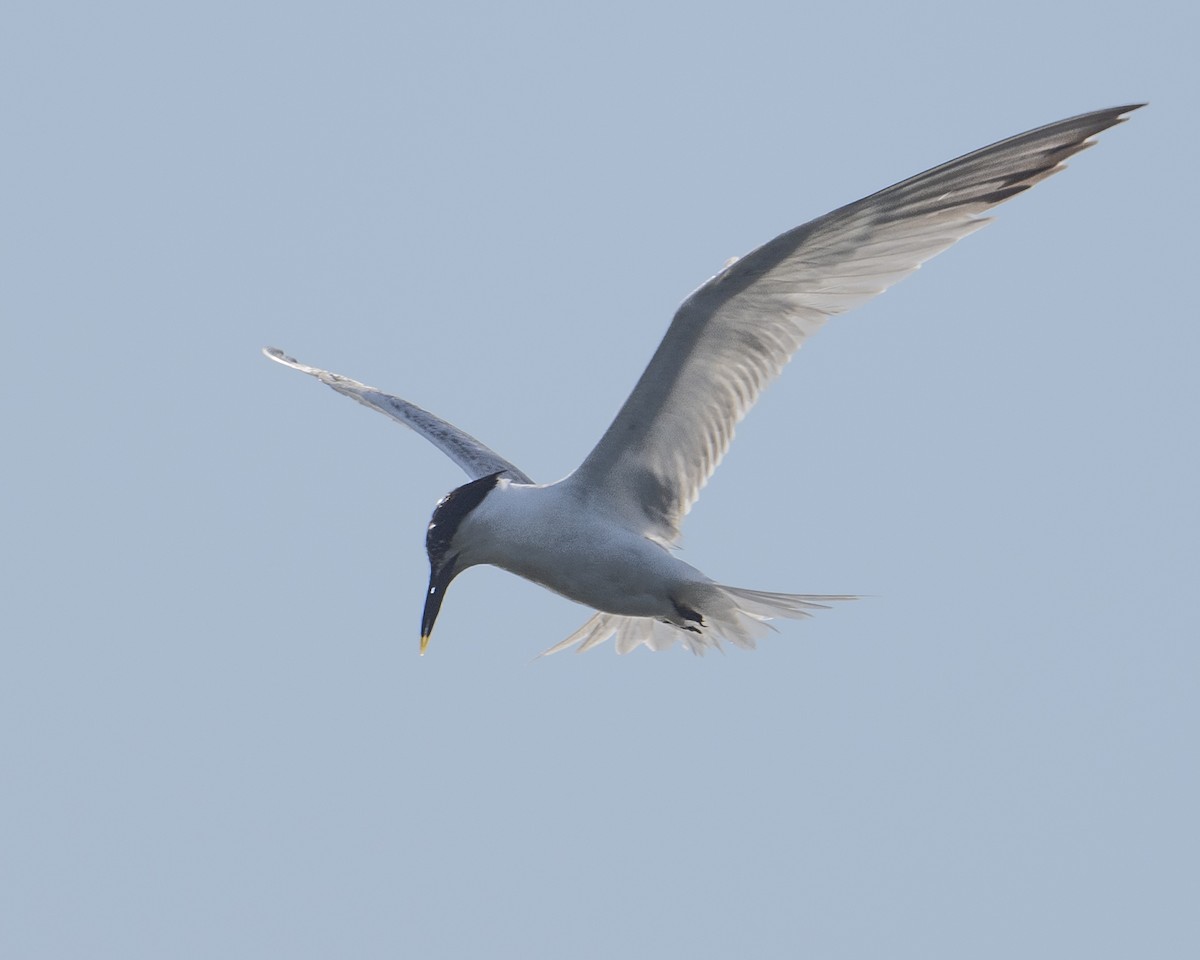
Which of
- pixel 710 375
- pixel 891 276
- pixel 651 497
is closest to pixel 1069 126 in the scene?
pixel 891 276

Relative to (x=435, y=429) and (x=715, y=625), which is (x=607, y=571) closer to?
(x=715, y=625)

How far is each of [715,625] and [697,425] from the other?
3.65ft

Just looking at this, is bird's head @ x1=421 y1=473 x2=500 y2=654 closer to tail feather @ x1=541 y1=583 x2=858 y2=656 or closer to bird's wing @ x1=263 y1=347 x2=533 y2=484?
bird's wing @ x1=263 y1=347 x2=533 y2=484

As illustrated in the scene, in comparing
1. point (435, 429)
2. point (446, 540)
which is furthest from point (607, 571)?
point (435, 429)

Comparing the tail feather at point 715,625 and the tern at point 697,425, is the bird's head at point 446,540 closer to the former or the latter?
the tern at point 697,425

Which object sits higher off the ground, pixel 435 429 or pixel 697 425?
pixel 697 425

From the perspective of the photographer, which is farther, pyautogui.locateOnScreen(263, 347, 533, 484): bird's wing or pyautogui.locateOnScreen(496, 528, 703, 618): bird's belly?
pyautogui.locateOnScreen(263, 347, 533, 484): bird's wing

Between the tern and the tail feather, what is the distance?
16mm

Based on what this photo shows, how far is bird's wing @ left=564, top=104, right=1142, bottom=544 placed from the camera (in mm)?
7023

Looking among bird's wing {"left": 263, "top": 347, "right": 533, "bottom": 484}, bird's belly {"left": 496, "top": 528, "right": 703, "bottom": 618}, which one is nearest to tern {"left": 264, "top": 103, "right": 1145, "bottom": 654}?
bird's belly {"left": 496, "top": 528, "right": 703, "bottom": 618}

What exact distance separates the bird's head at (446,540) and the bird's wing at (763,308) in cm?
51

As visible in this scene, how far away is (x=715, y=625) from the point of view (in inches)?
334

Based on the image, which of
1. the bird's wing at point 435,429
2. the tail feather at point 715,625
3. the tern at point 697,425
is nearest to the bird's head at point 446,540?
the tern at point 697,425

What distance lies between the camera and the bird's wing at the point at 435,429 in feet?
29.5
